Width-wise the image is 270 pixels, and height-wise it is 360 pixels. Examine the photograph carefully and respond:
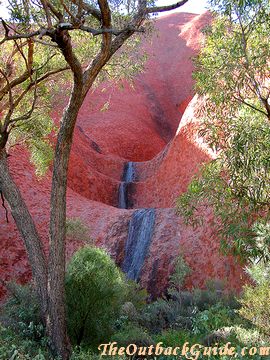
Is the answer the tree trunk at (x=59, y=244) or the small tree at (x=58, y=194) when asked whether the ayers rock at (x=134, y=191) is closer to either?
the small tree at (x=58, y=194)

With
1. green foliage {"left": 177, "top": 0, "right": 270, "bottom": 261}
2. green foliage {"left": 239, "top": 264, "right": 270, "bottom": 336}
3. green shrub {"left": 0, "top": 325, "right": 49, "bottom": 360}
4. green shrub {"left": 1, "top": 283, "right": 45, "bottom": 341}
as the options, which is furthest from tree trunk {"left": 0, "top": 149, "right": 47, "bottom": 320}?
green foliage {"left": 239, "top": 264, "right": 270, "bottom": 336}

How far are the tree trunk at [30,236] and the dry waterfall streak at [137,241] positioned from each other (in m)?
8.02

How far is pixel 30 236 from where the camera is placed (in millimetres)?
7578

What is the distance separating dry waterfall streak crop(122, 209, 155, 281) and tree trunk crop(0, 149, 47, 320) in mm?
8019

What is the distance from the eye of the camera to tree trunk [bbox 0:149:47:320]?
7324 millimetres

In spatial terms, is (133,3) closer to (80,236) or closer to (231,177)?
(231,177)

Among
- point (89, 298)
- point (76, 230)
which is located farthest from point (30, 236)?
point (76, 230)

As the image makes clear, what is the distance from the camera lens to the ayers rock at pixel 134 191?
580 inches

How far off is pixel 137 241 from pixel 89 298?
8374mm

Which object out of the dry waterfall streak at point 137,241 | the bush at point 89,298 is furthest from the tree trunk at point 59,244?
the dry waterfall streak at point 137,241

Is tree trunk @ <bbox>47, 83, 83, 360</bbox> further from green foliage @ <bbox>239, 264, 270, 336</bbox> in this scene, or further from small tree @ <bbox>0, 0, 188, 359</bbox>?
green foliage @ <bbox>239, 264, 270, 336</bbox>

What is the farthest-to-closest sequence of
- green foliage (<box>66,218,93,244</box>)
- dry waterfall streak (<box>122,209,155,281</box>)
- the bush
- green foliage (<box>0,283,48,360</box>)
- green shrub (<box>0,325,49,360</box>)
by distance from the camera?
dry waterfall streak (<box>122,209,155,281</box>), green foliage (<box>66,218,93,244</box>), the bush, green foliage (<box>0,283,48,360</box>), green shrub (<box>0,325,49,360</box>)

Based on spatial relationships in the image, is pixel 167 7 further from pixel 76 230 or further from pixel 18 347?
pixel 76 230

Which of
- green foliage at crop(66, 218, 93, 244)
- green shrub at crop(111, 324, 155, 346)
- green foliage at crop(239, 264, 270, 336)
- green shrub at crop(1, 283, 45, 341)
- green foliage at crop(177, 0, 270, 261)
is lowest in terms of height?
green shrub at crop(111, 324, 155, 346)
